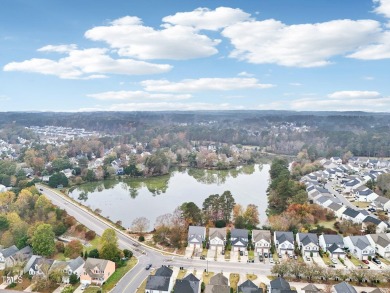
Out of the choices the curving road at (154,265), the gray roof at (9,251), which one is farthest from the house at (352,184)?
the gray roof at (9,251)

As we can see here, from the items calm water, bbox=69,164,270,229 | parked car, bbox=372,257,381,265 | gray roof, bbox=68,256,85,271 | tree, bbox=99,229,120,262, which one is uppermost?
tree, bbox=99,229,120,262

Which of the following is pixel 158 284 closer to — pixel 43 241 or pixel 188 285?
pixel 188 285

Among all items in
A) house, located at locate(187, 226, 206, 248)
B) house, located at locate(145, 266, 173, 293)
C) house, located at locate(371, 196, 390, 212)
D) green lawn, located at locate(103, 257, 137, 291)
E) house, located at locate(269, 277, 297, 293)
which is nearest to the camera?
house, located at locate(269, 277, 297, 293)

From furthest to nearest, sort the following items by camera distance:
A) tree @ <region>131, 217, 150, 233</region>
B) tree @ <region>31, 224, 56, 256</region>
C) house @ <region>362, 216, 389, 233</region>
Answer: house @ <region>362, 216, 389, 233</region> → tree @ <region>131, 217, 150, 233</region> → tree @ <region>31, 224, 56, 256</region>

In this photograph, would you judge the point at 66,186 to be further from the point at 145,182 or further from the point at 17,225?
the point at 17,225

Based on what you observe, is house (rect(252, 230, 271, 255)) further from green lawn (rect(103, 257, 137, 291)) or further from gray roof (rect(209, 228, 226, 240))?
green lawn (rect(103, 257, 137, 291))

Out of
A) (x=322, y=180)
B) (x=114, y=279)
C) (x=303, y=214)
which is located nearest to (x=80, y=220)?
(x=114, y=279)

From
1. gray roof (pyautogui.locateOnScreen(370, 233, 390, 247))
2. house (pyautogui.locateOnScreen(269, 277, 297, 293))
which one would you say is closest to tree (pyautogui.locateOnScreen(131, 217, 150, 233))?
house (pyautogui.locateOnScreen(269, 277, 297, 293))

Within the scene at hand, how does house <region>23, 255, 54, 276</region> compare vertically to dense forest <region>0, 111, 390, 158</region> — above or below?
below

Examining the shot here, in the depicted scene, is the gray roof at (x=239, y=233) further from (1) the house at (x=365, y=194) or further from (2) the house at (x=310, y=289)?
(1) the house at (x=365, y=194)
